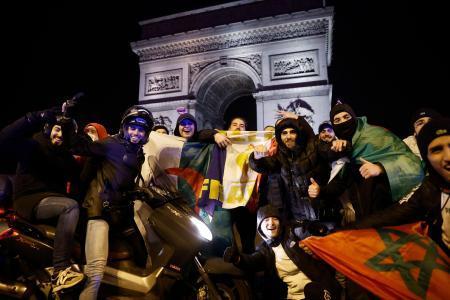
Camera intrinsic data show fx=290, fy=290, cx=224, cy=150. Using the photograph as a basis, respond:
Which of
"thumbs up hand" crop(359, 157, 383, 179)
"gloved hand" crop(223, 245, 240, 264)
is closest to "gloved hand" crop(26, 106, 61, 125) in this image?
"gloved hand" crop(223, 245, 240, 264)

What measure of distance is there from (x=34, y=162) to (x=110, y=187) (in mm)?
744

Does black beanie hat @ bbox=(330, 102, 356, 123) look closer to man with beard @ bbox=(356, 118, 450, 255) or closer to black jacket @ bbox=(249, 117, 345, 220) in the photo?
black jacket @ bbox=(249, 117, 345, 220)

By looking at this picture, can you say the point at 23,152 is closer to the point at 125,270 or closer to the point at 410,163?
the point at 125,270

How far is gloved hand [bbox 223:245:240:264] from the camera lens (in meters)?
2.76

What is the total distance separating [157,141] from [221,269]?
2006 mm

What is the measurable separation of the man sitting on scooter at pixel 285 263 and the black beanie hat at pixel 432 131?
40.5 inches

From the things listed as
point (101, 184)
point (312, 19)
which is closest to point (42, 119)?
point (101, 184)

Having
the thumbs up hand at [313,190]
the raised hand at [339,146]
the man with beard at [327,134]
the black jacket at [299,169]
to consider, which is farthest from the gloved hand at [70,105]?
the man with beard at [327,134]

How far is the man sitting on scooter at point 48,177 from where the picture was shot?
234 cm

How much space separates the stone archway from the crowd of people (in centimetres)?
1226

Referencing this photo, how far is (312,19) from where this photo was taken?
47.8 feet

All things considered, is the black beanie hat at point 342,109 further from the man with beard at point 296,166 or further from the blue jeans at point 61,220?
the blue jeans at point 61,220

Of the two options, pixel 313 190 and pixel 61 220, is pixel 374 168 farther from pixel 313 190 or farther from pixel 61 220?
pixel 61 220

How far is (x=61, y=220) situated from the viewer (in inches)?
96.4
